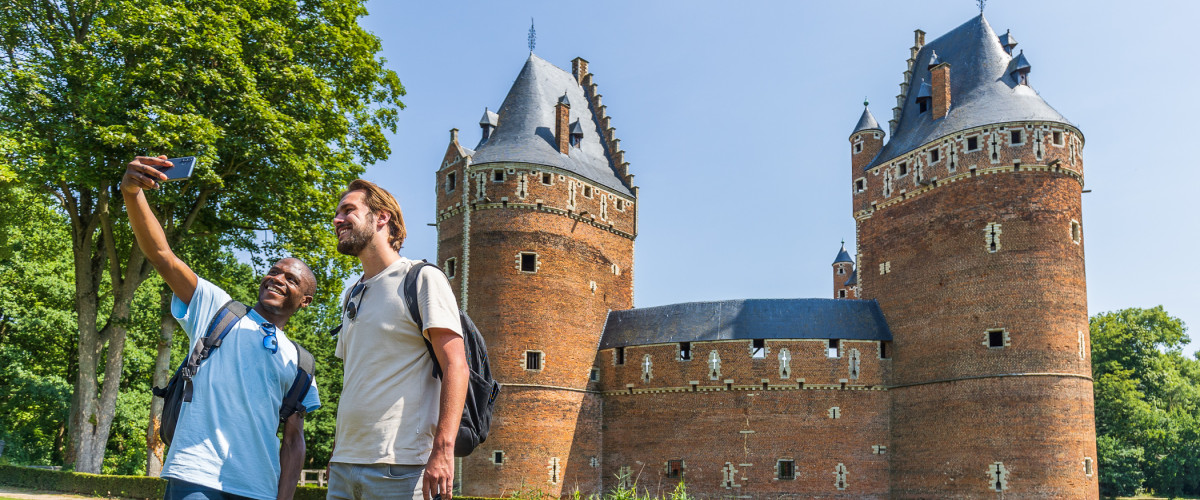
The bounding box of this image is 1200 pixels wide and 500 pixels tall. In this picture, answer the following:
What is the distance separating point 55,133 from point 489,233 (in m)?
17.6

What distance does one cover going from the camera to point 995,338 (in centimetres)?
3177

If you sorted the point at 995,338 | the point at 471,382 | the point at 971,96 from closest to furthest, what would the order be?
the point at 471,382, the point at 995,338, the point at 971,96

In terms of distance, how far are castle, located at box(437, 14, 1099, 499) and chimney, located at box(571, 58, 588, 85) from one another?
4.71 meters

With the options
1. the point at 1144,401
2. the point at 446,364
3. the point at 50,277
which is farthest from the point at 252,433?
the point at 1144,401

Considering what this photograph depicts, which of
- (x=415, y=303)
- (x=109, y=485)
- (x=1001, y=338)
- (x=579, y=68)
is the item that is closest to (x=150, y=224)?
(x=415, y=303)

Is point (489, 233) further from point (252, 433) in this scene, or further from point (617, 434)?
point (252, 433)

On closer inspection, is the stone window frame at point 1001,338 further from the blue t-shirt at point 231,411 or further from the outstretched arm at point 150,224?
the outstretched arm at point 150,224

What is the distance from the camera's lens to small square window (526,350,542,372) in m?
35.7

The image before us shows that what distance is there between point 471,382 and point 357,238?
2.98ft

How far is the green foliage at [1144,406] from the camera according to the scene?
154 ft

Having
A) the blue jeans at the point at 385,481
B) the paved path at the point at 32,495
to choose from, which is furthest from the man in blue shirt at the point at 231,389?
the paved path at the point at 32,495

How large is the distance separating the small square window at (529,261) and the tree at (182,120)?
11431 mm

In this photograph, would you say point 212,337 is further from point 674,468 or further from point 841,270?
point 841,270

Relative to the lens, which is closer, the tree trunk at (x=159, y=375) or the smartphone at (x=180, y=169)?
the smartphone at (x=180, y=169)
